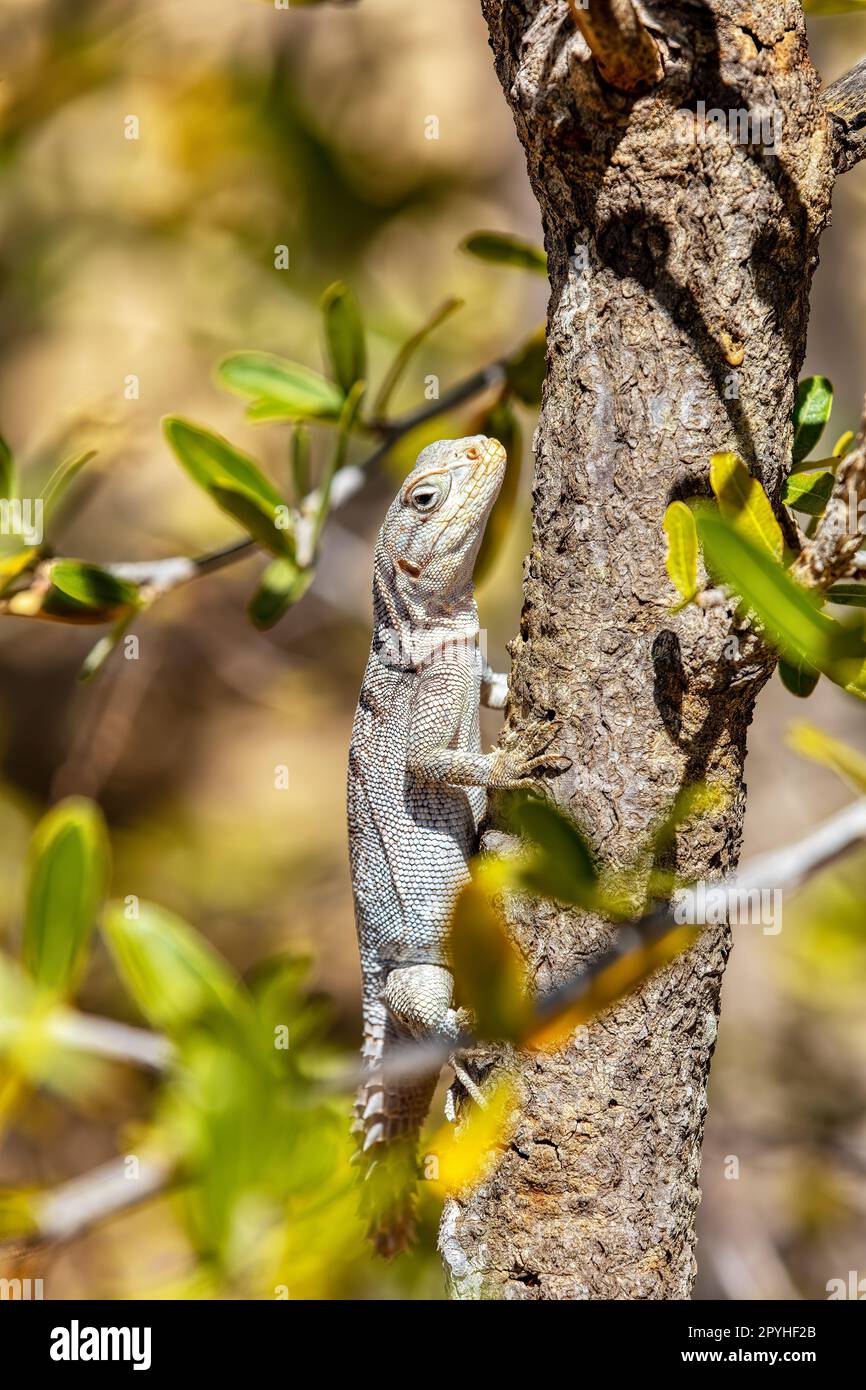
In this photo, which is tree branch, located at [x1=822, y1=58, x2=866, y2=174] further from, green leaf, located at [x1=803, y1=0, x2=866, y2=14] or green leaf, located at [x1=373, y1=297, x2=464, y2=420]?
green leaf, located at [x1=373, y1=297, x2=464, y2=420]

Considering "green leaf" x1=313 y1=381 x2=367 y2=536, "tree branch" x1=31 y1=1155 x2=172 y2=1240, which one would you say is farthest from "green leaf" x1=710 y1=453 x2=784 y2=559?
"green leaf" x1=313 y1=381 x2=367 y2=536

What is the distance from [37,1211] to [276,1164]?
13 centimetres

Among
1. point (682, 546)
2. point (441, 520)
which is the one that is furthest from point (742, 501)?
point (441, 520)

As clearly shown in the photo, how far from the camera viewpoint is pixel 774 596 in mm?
744

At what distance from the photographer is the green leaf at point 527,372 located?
79.6 inches

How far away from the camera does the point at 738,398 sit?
1284 mm

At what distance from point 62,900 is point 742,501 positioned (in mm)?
671

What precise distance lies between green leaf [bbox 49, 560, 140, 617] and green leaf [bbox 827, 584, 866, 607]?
1021 millimetres

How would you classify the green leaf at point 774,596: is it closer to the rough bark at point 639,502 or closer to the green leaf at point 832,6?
the rough bark at point 639,502

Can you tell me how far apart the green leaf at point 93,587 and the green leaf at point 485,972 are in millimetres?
1072

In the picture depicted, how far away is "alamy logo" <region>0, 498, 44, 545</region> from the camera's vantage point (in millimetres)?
1686

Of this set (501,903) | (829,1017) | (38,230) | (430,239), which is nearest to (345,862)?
(829,1017)

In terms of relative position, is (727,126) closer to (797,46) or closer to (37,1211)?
(797,46)
